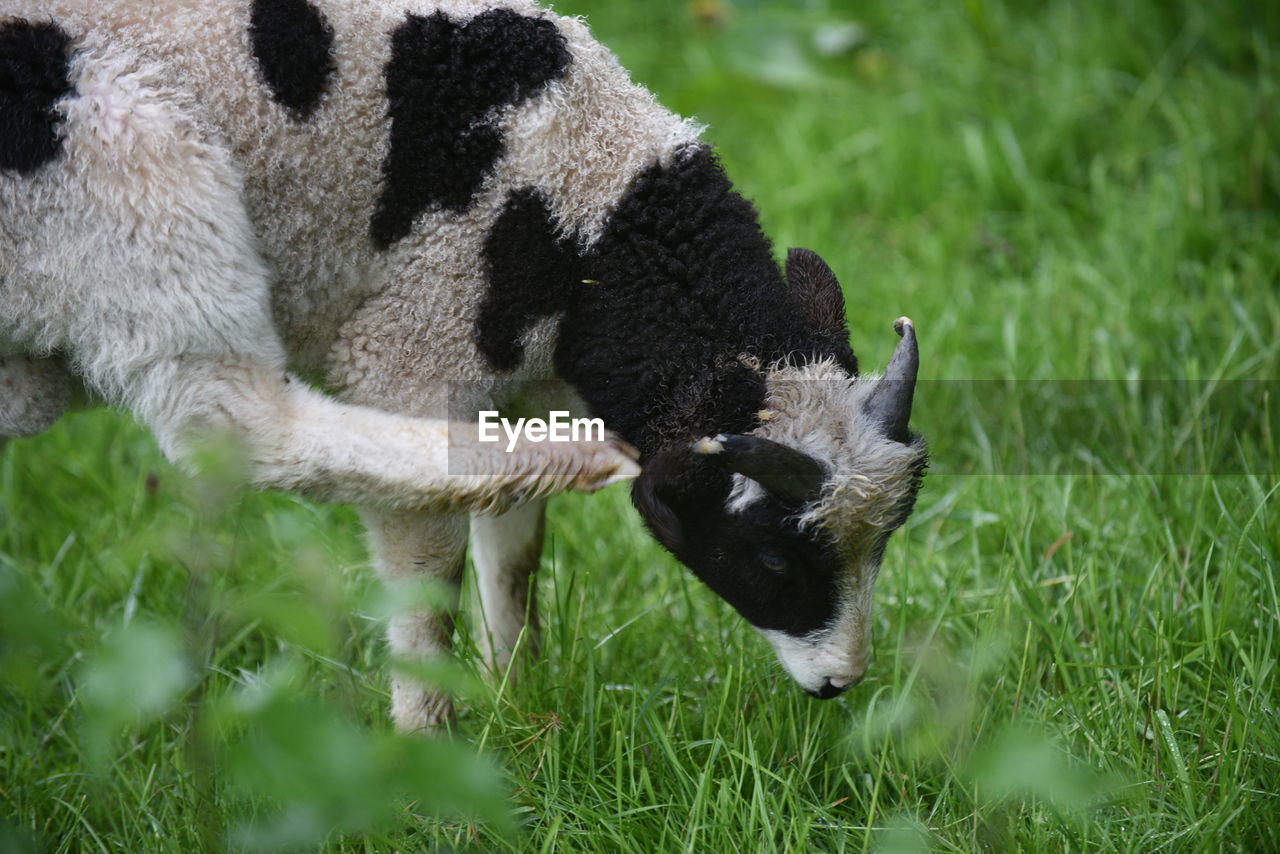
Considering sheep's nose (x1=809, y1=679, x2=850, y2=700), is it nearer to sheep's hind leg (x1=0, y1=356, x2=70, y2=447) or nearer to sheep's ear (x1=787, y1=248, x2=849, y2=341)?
sheep's ear (x1=787, y1=248, x2=849, y2=341)

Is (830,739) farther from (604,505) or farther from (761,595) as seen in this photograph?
(604,505)

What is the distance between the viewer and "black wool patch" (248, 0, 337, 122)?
2.95 meters

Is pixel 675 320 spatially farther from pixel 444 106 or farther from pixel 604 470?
pixel 444 106

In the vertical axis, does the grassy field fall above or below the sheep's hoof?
below

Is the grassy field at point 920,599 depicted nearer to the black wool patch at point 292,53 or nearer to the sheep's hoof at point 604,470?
the sheep's hoof at point 604,470

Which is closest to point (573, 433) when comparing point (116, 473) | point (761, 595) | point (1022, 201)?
point (761, 595)

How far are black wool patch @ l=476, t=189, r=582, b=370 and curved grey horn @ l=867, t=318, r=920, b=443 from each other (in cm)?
83

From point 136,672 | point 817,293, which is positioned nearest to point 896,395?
point 817,293

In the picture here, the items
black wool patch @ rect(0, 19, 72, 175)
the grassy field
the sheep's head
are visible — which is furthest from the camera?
the sheep's head

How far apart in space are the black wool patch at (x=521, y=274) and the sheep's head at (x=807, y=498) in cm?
50

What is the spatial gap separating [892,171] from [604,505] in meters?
3.05

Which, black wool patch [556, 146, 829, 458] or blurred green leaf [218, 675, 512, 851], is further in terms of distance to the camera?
black wool patch [556, 146, 829, 458]

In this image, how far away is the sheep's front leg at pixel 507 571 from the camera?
3.87 metres

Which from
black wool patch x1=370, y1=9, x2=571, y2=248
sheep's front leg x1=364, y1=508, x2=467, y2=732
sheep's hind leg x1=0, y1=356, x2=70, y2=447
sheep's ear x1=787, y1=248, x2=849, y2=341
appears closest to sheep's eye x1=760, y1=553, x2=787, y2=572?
sheep's ear x1=787, y1=248, x2=849, y2=341
